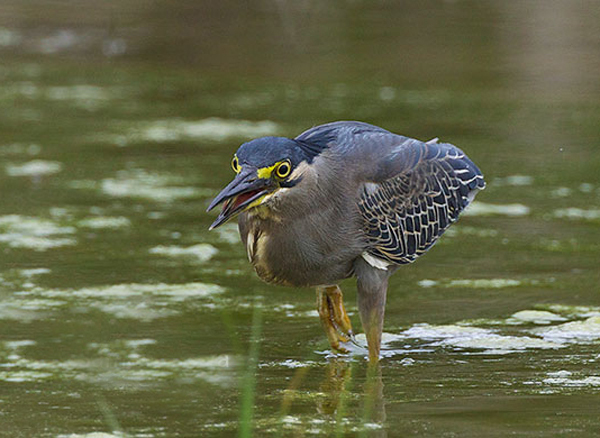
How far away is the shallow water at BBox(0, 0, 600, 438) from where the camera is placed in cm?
514

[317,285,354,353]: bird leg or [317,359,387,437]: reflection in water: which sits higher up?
[317,285,354,353]: bird leg

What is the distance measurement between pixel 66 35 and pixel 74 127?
5.69m

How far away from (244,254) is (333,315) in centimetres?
169

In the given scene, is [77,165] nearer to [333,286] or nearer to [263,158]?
[333,286]

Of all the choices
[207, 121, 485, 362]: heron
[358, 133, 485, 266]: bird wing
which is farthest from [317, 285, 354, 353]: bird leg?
[358, 133, 485, 266]: bird wing

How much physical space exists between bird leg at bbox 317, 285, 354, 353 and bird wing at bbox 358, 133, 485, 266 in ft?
1.13

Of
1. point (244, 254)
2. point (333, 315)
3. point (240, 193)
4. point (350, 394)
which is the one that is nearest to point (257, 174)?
point (240, 193)

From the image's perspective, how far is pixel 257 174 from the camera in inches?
199

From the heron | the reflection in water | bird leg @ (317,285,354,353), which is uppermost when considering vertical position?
the heron

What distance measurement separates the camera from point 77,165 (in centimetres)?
988

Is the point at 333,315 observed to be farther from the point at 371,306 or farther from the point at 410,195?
the point at 410,195

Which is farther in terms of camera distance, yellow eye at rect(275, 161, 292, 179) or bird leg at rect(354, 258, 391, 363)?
bird leg at rect(354, 258, 391, 363)

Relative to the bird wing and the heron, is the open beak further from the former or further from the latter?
the bird wing

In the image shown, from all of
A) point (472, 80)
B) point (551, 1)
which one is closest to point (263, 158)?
point (472, 80)
